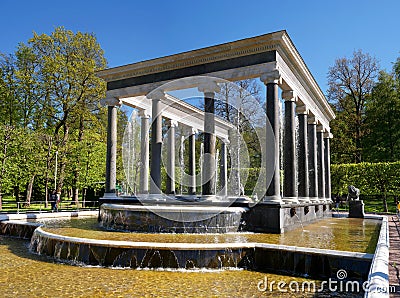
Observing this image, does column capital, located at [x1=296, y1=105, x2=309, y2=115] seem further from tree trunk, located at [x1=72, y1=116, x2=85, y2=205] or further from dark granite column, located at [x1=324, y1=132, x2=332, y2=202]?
tree trunk, located at [x1=72, y1=116, x2=85, y2=205]

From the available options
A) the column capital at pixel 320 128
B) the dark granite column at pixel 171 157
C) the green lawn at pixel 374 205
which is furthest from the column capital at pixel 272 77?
the green lawn at pixel 374 205

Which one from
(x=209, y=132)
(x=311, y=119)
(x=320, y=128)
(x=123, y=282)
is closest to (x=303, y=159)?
(x=311, y=119)

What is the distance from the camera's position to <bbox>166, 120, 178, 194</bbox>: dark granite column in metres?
29.8

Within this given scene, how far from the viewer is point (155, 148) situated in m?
23.1

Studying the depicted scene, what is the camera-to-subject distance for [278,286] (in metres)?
8.92

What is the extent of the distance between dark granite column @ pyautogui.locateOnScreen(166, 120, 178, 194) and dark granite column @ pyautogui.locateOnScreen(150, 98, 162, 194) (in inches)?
250

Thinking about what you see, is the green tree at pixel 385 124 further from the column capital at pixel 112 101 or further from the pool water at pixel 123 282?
the pool water at pixel 123 282

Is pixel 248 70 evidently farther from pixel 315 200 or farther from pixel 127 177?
pixel 127 177

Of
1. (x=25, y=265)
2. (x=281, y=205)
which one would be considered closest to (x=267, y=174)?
(x=281, y=205)

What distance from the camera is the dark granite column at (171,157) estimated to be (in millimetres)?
29837

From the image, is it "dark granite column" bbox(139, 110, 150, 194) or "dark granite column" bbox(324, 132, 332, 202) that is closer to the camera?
"dark granite column" bbox(139, 110, 150, 194)

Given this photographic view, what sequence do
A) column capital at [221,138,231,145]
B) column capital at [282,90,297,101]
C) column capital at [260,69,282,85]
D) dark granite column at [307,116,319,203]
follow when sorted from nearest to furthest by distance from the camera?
1. column capital at [260,69,282,85]
2. column capital at [282,90,297,101]
3. dark granite column at [307,116,319,203]
4. column capital at [221,138,231,145]

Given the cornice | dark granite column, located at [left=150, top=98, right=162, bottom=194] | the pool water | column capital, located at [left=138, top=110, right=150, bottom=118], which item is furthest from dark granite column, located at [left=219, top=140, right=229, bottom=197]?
the pool water

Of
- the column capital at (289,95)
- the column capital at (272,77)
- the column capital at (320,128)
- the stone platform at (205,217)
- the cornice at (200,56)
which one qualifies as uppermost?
the cornice at (200,56)
